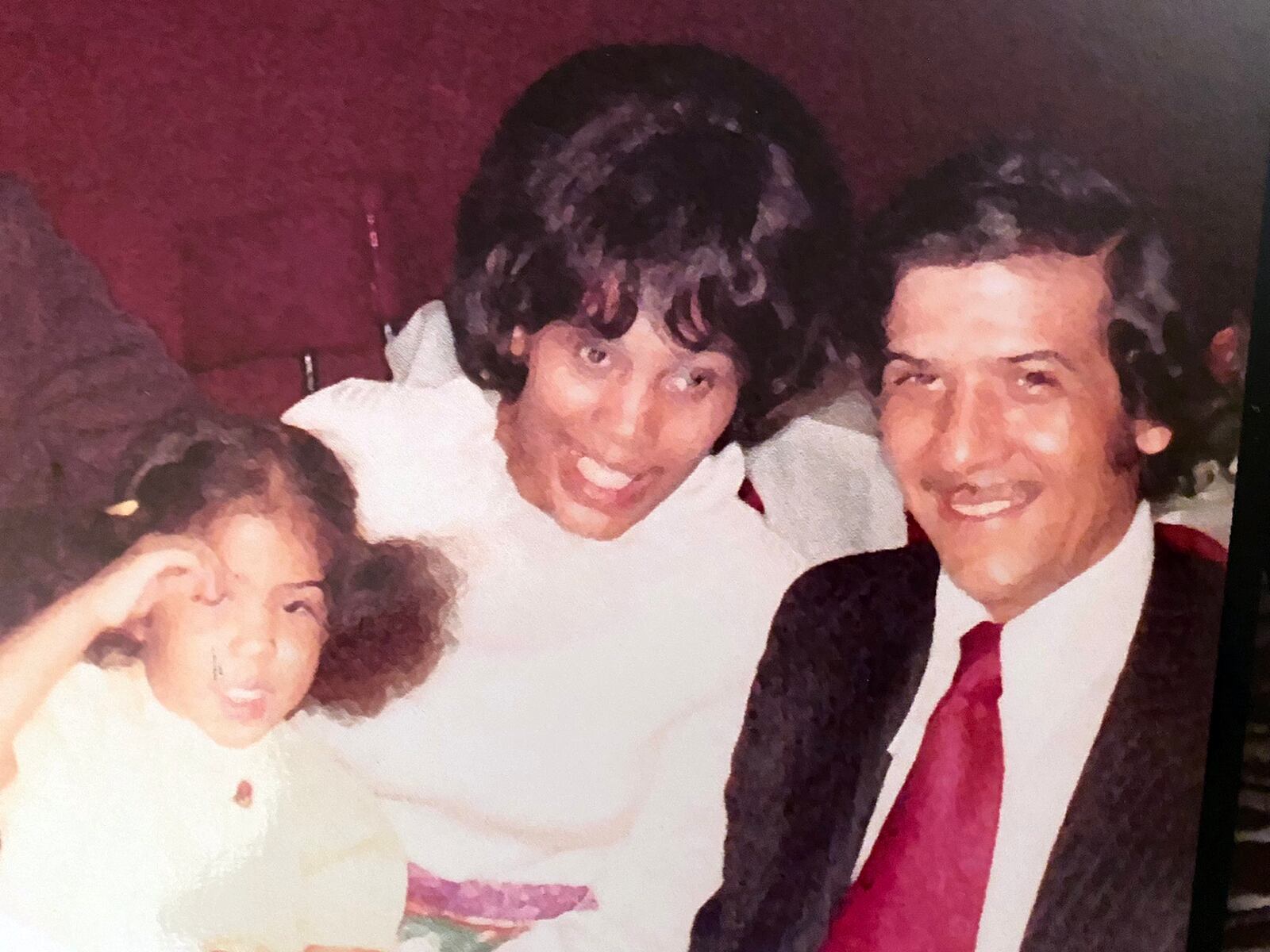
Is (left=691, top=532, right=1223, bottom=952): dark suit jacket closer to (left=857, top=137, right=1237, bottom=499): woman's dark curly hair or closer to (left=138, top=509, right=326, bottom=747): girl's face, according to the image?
(left=857, top=137, right=1237, bottom=499): woman's dark curly hair

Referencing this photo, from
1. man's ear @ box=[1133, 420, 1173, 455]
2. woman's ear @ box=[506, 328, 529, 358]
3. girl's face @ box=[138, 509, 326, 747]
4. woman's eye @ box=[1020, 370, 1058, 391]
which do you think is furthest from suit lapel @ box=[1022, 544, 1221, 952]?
girl's face @ box=[138, 509, 326, 747]

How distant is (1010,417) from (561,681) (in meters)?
0.48

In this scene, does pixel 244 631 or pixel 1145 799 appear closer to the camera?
pixel 244 631

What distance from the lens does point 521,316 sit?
880 mm

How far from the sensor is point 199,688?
875mm

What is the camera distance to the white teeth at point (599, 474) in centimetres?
90

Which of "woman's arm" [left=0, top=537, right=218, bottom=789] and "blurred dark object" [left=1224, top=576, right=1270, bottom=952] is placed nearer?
"woman's arm" [left=0, top=537, right=218, bottom=789]

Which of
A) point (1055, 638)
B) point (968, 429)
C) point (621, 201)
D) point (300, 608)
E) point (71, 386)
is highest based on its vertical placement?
point (621, 201)

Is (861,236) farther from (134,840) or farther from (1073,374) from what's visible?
(134,840)

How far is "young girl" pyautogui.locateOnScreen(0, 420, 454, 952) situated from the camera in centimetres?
86

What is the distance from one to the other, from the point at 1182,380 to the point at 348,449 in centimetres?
78

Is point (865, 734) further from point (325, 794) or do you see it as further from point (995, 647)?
point (325, 794)

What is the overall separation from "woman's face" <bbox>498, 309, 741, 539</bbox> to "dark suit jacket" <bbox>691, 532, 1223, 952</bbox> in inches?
7.0

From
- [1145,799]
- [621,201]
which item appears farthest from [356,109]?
[1145,799]
